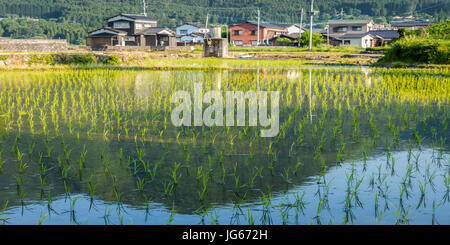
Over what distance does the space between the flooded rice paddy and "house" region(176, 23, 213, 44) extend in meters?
50.8

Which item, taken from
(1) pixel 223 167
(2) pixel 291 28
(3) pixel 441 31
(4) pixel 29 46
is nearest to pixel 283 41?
(2) pixel 291 28

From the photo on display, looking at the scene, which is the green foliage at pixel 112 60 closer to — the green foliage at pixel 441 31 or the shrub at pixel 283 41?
the green foliage at pixel 441 31

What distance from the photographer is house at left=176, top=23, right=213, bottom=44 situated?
58.0m

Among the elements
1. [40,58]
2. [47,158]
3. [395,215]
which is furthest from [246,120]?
[40,58]

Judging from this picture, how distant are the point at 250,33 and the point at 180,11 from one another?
174ft

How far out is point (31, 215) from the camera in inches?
128

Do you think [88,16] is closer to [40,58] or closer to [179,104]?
[40,58]

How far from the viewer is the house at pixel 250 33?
183ft

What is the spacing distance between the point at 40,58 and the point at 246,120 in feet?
44.9

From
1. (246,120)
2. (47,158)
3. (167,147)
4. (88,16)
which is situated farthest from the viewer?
(88,16)

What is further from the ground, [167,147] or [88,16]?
[88,16]

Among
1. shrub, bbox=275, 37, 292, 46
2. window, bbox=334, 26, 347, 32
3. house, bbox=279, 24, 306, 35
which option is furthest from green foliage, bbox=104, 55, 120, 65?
window, bbox=334, 26, 347, 32

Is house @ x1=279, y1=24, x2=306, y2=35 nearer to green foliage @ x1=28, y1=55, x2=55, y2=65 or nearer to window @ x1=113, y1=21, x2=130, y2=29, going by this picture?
window @ x1=113, y1=21, x2=130, y2=29

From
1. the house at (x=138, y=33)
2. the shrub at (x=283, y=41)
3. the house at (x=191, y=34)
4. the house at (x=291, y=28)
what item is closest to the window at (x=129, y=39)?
the house at (x=138, y=33)
